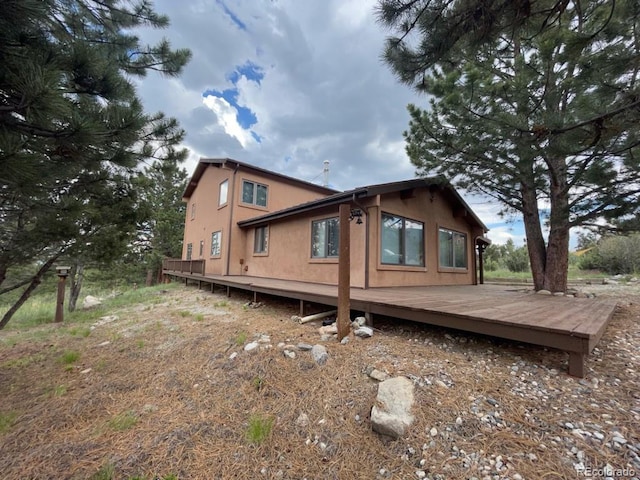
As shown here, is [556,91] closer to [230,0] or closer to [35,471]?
[35,471]

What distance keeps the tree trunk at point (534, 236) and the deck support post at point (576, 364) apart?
202 inches

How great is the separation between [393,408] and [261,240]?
9755 mm

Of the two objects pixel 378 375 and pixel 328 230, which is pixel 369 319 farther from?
pixel 328 230

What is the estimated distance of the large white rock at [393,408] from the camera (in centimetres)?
222

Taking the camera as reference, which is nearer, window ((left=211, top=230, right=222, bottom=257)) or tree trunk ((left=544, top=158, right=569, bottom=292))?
tree trunk ((left=544, top=158, right=569, bottom=292))

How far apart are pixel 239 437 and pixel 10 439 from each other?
2155mm

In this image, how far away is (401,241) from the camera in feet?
25.8

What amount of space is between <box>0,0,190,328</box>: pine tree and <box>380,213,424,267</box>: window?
17.3 ft

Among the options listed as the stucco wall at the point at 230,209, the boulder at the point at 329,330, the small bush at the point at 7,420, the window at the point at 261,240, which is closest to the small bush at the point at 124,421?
the small bush at the point at 7,420

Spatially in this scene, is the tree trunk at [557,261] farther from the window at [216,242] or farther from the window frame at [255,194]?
the window at [216,242]

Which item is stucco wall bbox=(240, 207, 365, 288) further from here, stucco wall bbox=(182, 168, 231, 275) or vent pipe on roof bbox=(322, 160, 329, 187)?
vent pipe on roof bbox=(322, 160, 329, 187)

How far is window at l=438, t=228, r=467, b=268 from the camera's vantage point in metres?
9.58

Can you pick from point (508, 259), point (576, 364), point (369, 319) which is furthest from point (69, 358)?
point (508, 259)

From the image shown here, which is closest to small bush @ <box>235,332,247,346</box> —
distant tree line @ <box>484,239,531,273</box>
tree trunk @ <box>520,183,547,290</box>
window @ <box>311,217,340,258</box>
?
window @ <box>311,217,340,258</box>
